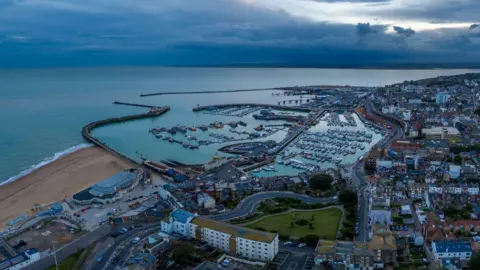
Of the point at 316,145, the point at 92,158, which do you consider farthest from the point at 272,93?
the point at 92,158

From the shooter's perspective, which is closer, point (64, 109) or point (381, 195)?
point (381, 195)

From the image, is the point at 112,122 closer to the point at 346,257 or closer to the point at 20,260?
the point at 20,260

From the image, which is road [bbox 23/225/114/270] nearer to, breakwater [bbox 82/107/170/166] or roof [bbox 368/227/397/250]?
roof [bbox 368/227/397/250]

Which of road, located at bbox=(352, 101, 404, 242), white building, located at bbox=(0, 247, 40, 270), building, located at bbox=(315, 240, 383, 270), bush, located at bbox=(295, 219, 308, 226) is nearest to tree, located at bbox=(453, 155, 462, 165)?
road, located at bbox=(352, 101, 404, 242)

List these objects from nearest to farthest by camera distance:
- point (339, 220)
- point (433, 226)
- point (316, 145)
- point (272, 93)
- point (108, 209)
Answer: point (433, 226)
point (339, 220)
point (108, 209)
point (316, 145)
point (272, 93)

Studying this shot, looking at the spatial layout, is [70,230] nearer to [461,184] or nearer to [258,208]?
[258,208]

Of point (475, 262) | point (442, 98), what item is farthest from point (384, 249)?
point (442, 98)
